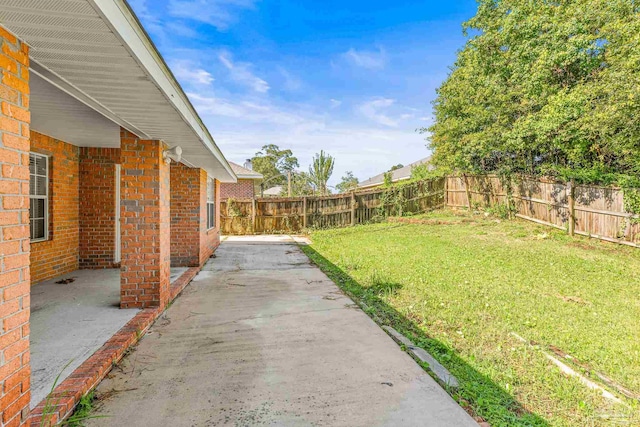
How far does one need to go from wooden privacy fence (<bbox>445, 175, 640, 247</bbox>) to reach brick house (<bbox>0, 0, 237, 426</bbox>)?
1011 cm

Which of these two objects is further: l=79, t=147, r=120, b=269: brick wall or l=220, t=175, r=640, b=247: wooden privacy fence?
l=220, t=175, r=640, b=247: wooden privacy fence

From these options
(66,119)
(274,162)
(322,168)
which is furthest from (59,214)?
(274,162)

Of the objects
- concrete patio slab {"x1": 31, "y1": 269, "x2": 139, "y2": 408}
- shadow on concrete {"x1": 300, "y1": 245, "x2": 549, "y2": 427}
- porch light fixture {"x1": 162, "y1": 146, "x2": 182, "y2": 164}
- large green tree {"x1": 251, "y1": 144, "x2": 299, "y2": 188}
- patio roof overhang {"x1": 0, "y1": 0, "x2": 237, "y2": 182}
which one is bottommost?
shadow on concrete {"x1": 300, "y1": 245, "x2": 549, "y2": 427}

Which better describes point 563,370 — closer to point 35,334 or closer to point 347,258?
point 35,334

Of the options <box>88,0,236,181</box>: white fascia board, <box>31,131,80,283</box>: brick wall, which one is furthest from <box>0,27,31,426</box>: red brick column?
<box>31,131,80,283</box>: brick wall

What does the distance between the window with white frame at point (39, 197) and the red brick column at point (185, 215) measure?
2133mm

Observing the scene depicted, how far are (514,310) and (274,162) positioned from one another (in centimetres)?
4863

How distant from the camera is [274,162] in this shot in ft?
169

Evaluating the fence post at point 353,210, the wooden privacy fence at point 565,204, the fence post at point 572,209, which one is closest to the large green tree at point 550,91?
the fence post at point 572,209

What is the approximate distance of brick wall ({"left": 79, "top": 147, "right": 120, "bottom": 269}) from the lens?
6441 millimetres

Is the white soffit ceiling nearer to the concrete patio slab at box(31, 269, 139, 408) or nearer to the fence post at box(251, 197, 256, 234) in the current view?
the concrete patio slab at box(31, 269, 139, 408)

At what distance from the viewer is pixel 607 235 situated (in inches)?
361

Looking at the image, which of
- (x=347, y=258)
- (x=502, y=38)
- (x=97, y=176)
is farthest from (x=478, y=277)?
(x=502, y=38)

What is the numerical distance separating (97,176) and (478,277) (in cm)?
755
